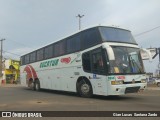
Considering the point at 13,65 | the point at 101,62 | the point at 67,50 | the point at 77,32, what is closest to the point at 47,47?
the point at 67,50

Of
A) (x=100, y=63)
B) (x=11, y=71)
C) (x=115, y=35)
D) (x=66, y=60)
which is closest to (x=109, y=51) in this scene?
(x=100, y=63)

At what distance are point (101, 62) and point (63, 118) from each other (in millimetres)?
6204

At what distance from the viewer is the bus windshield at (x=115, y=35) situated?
15.4 metres

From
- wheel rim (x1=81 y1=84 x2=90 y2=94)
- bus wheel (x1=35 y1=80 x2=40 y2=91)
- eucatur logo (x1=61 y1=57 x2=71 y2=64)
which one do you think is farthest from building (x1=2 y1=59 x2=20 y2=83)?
wheel rim (x1=81 y1=84 x2=90 y2=94)

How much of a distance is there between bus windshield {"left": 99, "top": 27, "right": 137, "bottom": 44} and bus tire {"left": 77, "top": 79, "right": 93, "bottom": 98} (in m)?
2.90

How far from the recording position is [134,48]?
15898 mm

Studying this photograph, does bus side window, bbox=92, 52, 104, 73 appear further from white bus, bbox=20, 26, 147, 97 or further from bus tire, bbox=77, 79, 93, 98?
bus tire, bbox=77, 79, 93, 98

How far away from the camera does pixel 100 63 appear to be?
15.1 metres

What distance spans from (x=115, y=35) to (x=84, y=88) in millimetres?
3564

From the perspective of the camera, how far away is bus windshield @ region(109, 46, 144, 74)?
1465 cm

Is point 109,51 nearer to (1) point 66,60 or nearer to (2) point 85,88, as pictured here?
(2) point 85,88

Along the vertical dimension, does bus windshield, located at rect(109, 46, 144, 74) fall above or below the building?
below

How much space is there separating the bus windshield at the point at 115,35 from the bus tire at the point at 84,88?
9.53 feet

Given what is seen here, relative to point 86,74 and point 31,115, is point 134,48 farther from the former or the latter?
point 31,115
